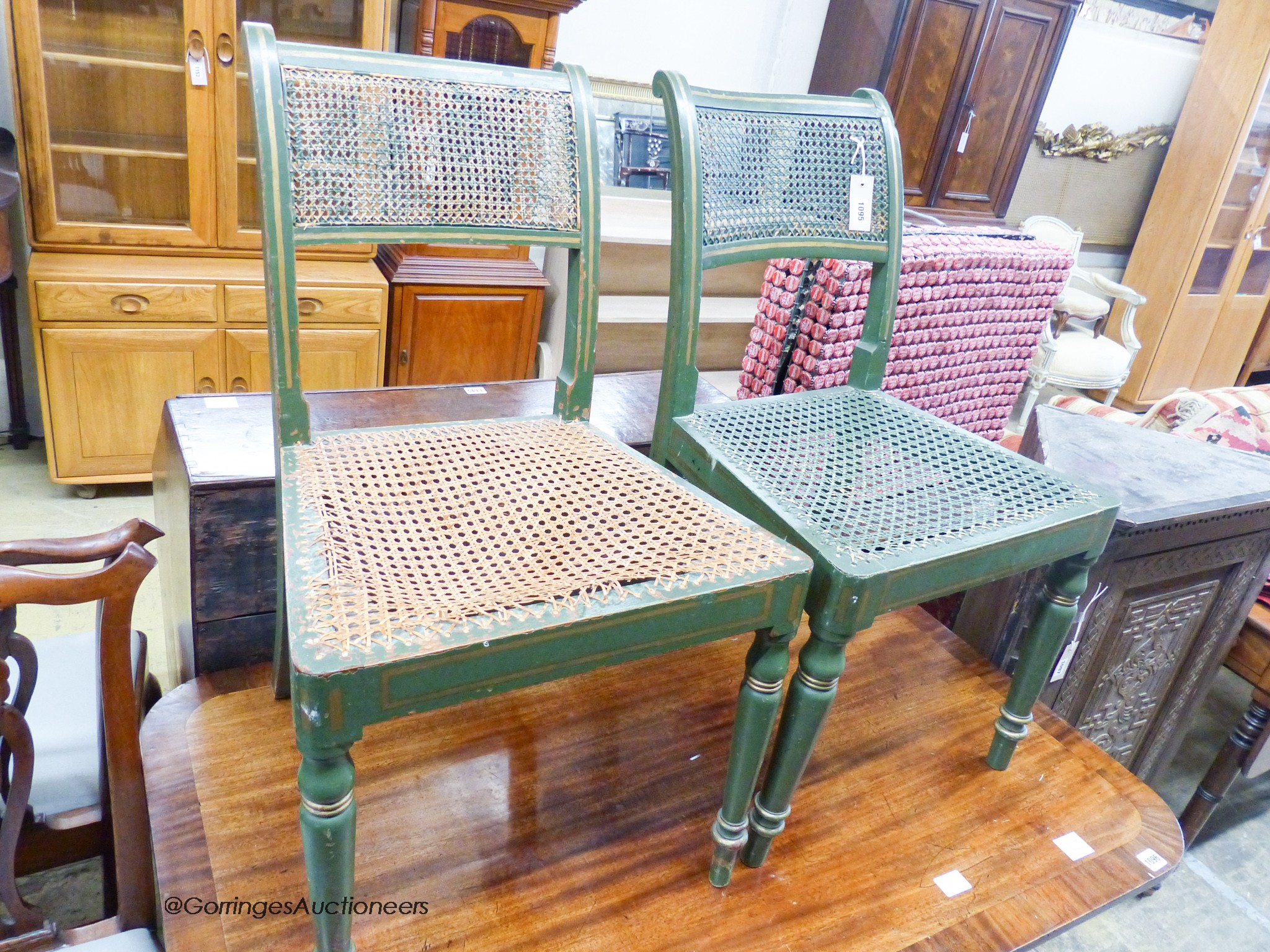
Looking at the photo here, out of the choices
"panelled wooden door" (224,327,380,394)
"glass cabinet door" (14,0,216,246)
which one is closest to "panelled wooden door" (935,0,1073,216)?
"panelled wooden door" (224,327,380,394)

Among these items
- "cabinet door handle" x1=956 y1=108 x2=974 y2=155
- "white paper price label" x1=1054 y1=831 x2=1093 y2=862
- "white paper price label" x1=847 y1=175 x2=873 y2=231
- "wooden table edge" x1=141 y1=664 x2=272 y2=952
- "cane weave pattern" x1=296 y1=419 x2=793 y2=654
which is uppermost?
"cabinet door handle" x1=956 y1=108 x2=974 y2=155

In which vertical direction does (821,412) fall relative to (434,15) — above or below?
below

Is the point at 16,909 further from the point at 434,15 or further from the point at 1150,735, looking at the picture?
the point at 434,15

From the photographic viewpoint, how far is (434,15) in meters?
2.09

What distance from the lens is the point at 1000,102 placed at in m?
3.15

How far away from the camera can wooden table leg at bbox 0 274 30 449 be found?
2.17 metres

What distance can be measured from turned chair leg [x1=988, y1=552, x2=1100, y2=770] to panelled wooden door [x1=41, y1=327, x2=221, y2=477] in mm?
1898

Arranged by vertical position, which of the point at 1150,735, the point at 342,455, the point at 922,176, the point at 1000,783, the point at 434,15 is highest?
the point at 434,15

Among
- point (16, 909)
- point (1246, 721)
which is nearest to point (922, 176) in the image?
point (1246, 721)

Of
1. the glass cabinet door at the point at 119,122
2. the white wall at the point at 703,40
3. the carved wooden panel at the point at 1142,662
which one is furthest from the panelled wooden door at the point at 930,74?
the glass cabinet door at the point at 119,122

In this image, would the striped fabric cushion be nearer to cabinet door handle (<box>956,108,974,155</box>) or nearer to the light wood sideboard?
cabinet door handle (<box>956,108,974,155</box>)

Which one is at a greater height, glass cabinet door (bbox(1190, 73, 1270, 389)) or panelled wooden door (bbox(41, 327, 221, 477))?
glass cabinet door (bbox(1190, 73, 1270, 389))

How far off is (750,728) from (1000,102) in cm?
307

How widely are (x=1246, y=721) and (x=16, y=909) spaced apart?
5.75 ft
